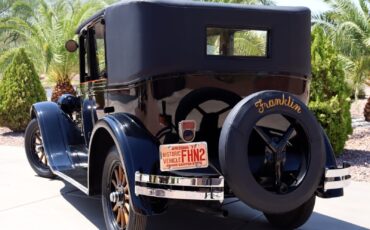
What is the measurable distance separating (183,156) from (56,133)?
8.77ft

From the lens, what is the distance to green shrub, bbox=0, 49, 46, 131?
34.2 ft

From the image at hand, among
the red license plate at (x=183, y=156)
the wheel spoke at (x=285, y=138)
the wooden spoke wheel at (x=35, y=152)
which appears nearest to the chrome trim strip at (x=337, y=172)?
the wheel spoke at (x=285, y=138)

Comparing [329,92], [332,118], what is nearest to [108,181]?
[332,118]

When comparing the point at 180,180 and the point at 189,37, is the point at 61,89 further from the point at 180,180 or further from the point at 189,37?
the point at 180,180

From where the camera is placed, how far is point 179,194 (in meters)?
3.08

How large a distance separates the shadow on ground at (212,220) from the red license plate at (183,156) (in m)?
1.17

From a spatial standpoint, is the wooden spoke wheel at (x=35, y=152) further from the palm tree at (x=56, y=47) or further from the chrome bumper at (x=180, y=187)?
the palm tree at (x=56, y=47)

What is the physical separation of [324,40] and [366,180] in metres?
2.42

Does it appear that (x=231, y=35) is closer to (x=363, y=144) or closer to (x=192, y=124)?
(x=192, y=124)

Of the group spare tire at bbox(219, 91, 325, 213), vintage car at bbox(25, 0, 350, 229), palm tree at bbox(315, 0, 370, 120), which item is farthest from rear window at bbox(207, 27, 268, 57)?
Answer: palm tree at bbox(315, 0, 370, 120)

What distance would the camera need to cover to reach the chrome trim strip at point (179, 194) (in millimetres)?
3027

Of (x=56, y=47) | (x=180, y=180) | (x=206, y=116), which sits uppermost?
(x=56, y=47)

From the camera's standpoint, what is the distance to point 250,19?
12.0 feet

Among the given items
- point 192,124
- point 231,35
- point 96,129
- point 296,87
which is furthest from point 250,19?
point 96,129
